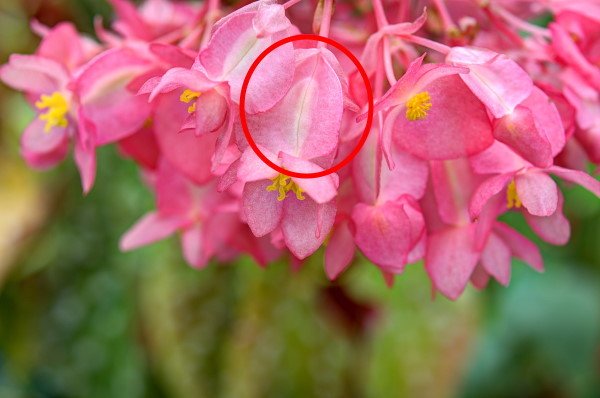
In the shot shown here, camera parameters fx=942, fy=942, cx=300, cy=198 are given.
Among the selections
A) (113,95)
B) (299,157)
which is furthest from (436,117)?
(113,95)

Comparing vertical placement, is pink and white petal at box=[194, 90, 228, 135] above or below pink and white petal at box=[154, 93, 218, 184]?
above

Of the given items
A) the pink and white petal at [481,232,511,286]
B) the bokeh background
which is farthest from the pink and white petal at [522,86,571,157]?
the bokeh background

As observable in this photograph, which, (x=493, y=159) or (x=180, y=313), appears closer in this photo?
(x=493, y=159)

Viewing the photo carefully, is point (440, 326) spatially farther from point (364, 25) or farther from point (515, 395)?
point (364, 25)

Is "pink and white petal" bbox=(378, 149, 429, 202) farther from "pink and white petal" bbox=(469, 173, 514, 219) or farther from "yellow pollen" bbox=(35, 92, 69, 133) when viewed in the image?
"yellow pollen" bbox=(35, 92, 69, 133)

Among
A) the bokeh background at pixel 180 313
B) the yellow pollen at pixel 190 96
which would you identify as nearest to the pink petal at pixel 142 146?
the yellow pollen at pixel 190 96

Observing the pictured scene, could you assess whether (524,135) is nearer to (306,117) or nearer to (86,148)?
(306,117)

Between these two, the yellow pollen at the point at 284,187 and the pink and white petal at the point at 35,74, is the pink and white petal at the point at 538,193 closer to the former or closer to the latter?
the yellow pollen at the point at 284,187
